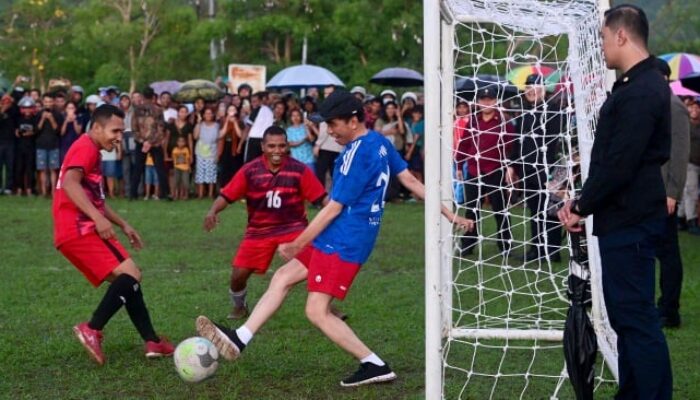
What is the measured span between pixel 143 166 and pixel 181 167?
726 mm

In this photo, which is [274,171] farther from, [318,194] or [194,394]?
[194,394]

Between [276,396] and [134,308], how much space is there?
157 cm

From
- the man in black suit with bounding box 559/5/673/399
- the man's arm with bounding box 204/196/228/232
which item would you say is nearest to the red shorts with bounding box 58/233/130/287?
the man's arm with bounding box 204/196/228/232

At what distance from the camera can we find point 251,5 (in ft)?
126

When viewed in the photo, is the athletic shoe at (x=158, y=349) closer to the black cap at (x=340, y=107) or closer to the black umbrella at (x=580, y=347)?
the black cap at (x=340, y=107)

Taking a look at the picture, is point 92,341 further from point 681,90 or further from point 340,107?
point 681,90

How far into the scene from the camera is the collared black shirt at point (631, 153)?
16.9 feet

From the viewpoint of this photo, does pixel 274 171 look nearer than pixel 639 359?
No

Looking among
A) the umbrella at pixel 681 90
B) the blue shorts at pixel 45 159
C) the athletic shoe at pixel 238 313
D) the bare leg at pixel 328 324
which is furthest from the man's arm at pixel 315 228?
the blue shorts at pixel 45 159

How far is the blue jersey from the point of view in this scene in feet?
21.6

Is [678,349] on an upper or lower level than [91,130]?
lower

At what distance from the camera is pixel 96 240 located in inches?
294

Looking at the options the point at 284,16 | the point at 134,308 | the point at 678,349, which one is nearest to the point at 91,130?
the point at 134,308

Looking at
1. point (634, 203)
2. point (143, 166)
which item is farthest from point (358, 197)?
point (143, 166)
